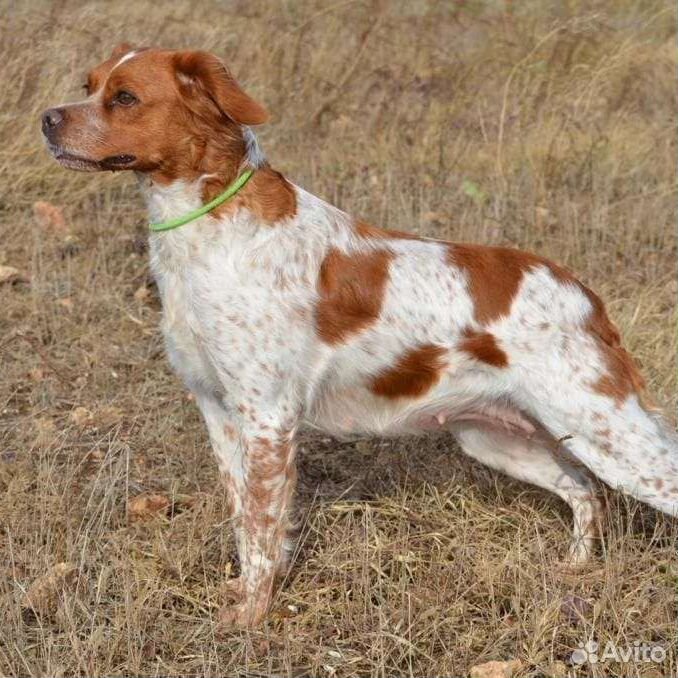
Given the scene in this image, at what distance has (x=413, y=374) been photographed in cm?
363

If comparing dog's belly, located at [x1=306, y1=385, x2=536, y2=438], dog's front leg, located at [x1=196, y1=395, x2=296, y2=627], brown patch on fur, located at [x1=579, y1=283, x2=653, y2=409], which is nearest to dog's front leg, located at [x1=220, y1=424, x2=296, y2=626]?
dog's front leg, located at [x1=196, y1=395, x2=296, y2=627]

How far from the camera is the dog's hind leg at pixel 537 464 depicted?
3.98 meters

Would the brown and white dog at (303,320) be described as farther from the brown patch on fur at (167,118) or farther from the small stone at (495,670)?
the small stone at (495,670)

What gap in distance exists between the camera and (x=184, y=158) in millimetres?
3455

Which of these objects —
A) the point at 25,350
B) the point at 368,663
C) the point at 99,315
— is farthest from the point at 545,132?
the point at 368,663

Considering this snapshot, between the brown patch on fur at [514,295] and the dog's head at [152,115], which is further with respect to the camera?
the brown patch on fur at [514,295]

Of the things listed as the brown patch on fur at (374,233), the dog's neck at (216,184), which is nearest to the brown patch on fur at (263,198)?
the dog's neck at (216,184)

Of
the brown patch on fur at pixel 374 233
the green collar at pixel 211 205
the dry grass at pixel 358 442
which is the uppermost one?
the green collar at pixel 211 205

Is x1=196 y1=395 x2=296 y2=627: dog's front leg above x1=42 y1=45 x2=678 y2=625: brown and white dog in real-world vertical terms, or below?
below

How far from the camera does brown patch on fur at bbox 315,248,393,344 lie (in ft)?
11.6

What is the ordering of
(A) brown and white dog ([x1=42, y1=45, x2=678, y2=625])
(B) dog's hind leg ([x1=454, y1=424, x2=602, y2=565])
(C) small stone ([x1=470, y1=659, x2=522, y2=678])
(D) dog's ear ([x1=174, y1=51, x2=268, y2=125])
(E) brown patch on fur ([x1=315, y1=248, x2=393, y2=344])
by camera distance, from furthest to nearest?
(B) dog's hind leg ([x1=454, y1=424, x2=602, y2=565]) < (E) brown patch on fur ([x1=315, y1=248, x2=393, y2=344]) < (A) brown and white dog ([x1=42, y1=45, x2=678, y2=625]) < (D) dog's ear ([x1=174, y1=51, x2=268, y2=125]) < (C) small stone ([x1=470, y1=659, x2=522, y2=678])

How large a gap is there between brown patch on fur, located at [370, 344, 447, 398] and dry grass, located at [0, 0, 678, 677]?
1.66ft
